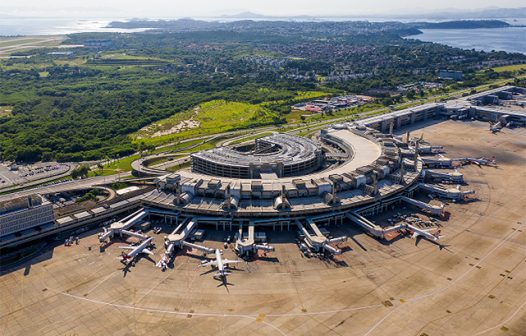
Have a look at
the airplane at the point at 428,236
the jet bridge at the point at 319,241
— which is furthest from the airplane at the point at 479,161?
the jet bridge at the point at 319,241

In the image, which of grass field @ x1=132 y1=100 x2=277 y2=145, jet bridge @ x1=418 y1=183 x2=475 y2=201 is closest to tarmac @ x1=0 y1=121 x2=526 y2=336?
jet bridge @ x1=418 y1=183 x2=475 y2=201

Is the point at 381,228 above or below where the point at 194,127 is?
above

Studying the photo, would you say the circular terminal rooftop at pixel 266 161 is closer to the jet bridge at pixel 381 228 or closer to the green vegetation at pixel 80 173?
the jet bridge at pixel 381 228

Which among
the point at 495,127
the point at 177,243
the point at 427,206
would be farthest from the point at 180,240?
the point at 495,127

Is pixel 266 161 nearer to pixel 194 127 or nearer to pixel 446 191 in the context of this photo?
pixel 446 191

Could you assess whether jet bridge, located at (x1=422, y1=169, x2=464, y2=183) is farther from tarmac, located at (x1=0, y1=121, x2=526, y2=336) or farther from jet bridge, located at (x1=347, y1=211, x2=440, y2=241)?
jet bridge, located at (x1=347, y1=211, x2=440, y2=241)

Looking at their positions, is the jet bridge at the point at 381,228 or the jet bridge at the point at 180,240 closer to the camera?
the jet bridge at the point at 180,240

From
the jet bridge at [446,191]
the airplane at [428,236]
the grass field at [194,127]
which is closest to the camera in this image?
the airplane at [428,236]
